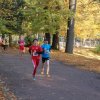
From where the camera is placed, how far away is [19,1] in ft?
140

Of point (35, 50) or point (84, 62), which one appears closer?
point (35, 50)

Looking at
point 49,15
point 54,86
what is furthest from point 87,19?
point 54,86

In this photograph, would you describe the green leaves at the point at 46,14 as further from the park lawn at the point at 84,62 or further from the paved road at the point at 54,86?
the paved road at the point at 54,86

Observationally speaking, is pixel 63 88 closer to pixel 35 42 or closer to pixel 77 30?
pixel 35 42

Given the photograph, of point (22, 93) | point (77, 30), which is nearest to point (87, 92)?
point (22, 93)

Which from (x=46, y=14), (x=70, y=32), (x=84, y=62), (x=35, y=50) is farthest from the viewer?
(x=70, y=32)

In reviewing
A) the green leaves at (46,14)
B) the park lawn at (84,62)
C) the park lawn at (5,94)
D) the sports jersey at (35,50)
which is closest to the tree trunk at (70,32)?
the green leaves at (46,14)

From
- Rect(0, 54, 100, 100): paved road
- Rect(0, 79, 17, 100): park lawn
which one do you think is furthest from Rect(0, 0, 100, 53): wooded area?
Rect(0, 79, 17, 100): park lawn

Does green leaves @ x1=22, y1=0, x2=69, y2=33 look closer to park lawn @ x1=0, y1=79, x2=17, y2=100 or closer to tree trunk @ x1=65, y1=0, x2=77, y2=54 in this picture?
tree trunk @ x1=65, y1=0, x2=77, y2=54

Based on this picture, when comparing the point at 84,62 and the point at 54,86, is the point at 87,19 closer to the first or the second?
the point at 84,62

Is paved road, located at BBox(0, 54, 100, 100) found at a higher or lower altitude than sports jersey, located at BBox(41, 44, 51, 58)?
lower

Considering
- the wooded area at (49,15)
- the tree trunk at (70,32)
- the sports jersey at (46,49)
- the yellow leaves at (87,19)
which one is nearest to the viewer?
the sports jersey at (46,49)

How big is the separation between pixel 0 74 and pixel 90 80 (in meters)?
4.24

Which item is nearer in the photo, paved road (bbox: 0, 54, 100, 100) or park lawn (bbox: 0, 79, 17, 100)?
park lawn (bbox: 0, 79, 17, 100)
